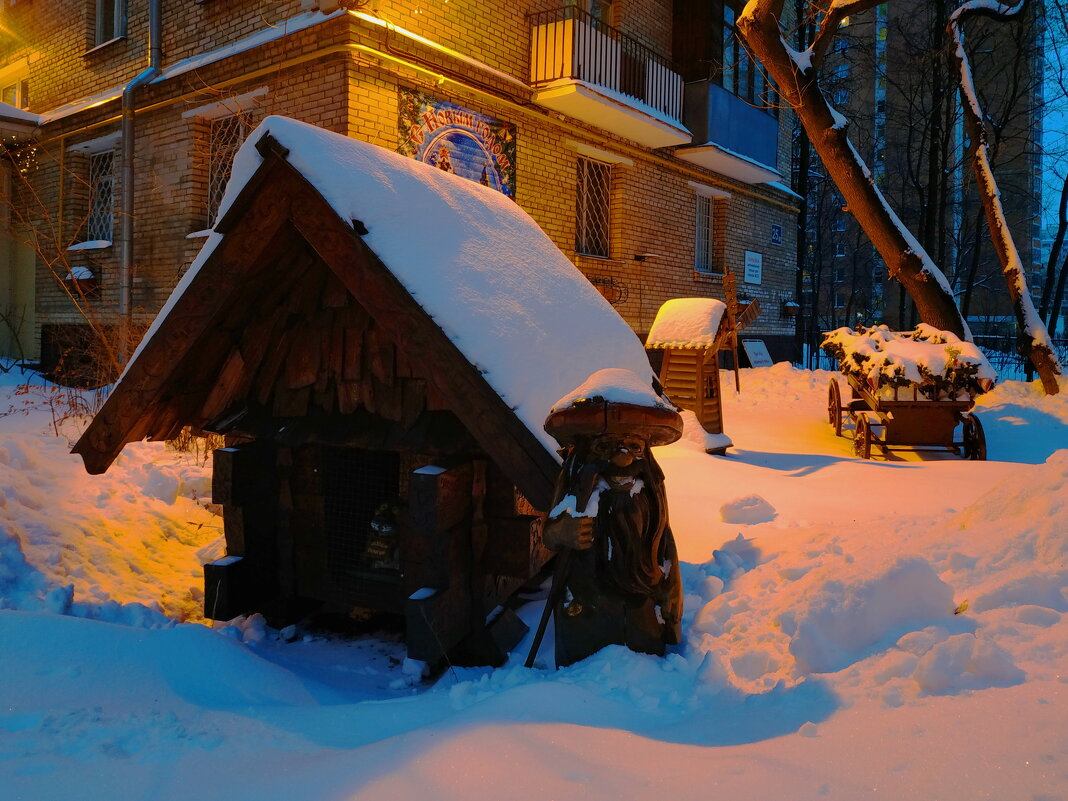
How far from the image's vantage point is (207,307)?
3.03 m

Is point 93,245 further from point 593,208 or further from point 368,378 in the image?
point 368,378

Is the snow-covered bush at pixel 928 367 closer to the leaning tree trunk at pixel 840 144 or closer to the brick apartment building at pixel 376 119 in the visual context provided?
the leaning tree trunk at pixel 840 144

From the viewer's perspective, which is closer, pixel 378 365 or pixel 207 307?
pixel 207 307

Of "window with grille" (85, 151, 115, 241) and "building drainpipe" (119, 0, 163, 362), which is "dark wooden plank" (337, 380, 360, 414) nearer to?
"building drainpipe" (119, 0, 163, 362)

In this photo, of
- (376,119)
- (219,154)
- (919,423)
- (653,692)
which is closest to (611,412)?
(653,692)

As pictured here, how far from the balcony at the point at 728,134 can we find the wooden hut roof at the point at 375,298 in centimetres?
1119

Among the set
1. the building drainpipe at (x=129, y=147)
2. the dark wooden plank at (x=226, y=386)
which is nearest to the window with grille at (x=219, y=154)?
the building drainpipe at (x=129, y=147)

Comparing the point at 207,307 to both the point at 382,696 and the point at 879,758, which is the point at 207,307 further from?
the point at 879,758

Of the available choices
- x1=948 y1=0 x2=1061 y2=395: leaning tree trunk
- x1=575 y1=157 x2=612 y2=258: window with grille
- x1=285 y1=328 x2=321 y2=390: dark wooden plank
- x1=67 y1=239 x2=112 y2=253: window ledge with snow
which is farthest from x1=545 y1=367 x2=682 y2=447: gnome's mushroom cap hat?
x1=67 y1=239 x2=112 y2=253: window ledge with snow

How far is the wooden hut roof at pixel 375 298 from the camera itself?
273 cm

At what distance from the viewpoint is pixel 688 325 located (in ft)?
27.1

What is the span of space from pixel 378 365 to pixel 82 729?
1.82 m

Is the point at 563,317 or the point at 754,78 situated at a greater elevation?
the point at 754,78

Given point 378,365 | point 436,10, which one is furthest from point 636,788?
point 436,10
